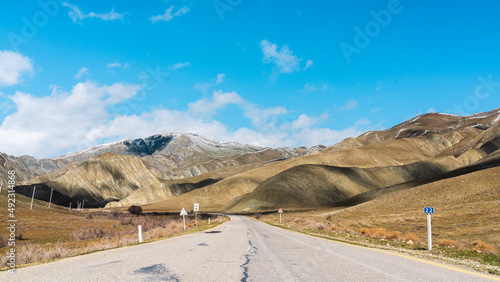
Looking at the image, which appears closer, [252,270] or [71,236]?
[252,270]

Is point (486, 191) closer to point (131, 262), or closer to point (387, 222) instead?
point (387, 222)

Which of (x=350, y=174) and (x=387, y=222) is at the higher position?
(x=350, y=174)

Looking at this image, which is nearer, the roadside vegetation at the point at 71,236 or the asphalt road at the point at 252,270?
the asphalt road at the point at 252,270

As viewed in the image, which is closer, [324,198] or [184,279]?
[184,279]

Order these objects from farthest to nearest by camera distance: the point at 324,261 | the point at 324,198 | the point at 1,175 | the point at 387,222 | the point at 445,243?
the point at 1,175 < the point at 324,198 < the point at 387,222 < the point at 445,243 < the point at 324,261

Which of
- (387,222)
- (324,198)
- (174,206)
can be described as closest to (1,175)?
(174,206)

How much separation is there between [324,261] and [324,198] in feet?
377

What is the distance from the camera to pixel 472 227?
34.3m

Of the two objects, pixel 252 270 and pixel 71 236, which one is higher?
pixel 252 270

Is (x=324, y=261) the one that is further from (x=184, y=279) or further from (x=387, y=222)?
(x=387, y=222)

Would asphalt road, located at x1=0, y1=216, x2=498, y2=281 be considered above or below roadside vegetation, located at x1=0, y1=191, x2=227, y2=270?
above

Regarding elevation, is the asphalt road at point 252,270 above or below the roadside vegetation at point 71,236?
above

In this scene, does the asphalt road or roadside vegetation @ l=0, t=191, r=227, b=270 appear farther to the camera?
roadside vegetation @ l=0, t=191, r=227, b=270

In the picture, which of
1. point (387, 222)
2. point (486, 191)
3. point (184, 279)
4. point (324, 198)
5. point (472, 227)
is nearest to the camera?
point (184, 279)
